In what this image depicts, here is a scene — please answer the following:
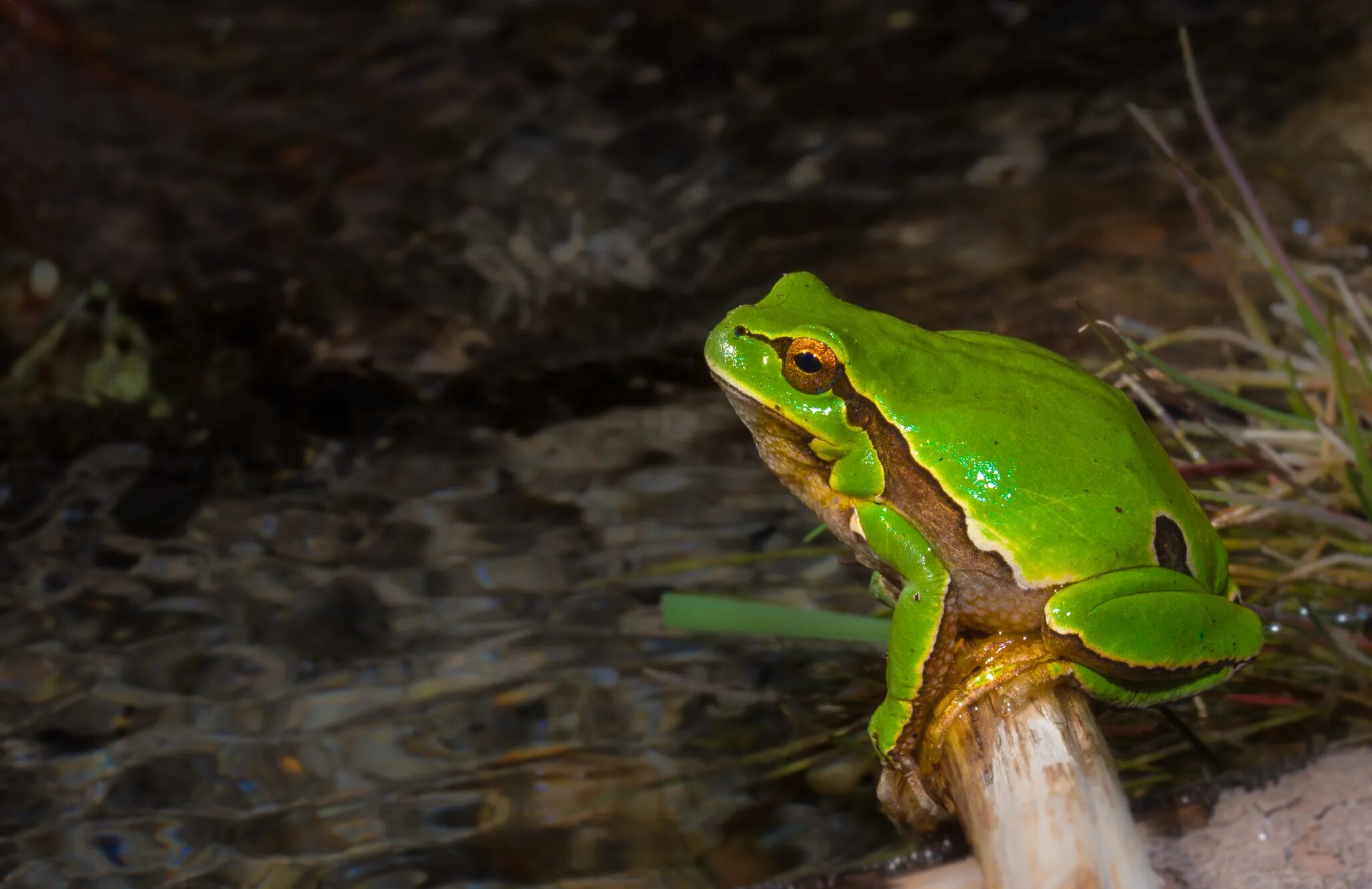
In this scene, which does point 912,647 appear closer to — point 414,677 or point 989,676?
point 989,676

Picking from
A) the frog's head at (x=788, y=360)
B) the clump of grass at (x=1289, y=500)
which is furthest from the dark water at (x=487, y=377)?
the frog's head at (x=788, y=360)

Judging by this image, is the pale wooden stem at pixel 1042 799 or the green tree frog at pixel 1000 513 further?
the green tree frog at pixel 1000 513

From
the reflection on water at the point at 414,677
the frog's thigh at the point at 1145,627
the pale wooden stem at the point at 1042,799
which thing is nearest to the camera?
the pale wooden stem at the point at 1042,799

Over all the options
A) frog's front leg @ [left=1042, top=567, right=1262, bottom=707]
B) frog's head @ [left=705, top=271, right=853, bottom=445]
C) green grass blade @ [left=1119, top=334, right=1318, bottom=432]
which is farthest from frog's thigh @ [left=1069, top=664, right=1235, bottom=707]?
green grass blade @ [left=1119, top=334, right=1318, bottom=432]

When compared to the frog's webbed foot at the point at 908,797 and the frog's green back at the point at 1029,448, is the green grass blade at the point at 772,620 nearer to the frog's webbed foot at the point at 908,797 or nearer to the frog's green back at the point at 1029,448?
the frog's webbed foot at the point at 908,797

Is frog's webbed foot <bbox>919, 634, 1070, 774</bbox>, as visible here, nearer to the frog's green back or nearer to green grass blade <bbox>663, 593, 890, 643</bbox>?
the frog's green back

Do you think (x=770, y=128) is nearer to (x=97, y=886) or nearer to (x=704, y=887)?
(x=704, y=887)

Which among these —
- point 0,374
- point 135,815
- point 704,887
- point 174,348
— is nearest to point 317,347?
point 174,348
